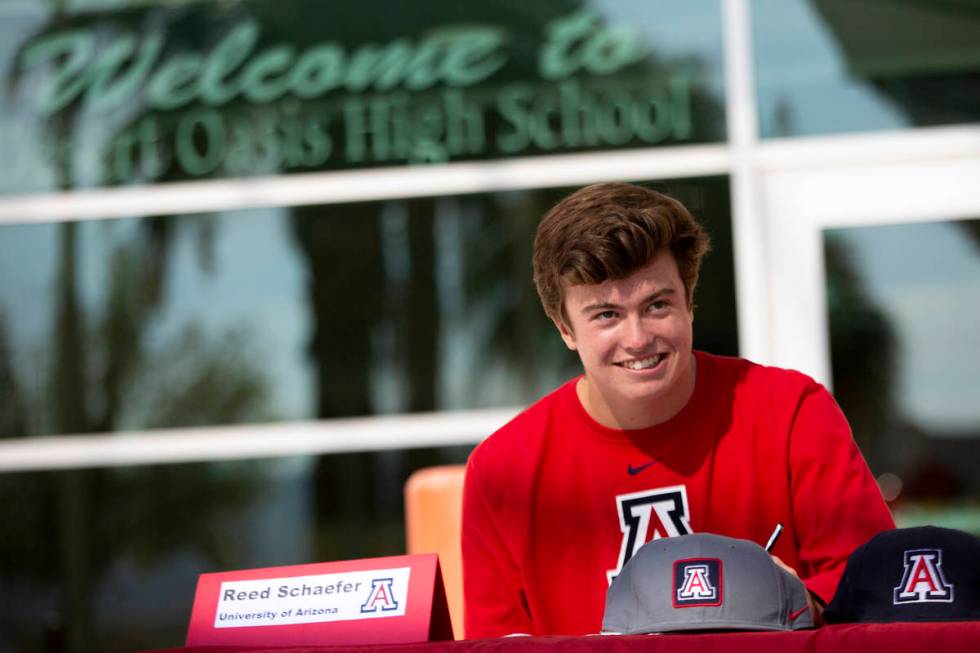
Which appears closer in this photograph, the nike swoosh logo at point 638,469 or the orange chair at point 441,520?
the nike swoosh logo at point 638,469

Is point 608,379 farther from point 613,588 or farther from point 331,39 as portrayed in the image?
point 331,39

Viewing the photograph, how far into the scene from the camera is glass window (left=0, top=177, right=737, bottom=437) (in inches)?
222

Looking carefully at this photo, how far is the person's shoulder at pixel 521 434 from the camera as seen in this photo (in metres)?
2.56

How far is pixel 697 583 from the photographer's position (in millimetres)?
1813

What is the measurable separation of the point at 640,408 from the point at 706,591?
2.22 feet

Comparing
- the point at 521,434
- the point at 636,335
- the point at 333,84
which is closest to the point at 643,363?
the point at 636,335

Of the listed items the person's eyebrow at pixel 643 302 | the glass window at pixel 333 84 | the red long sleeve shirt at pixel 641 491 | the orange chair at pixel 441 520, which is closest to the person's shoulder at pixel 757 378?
the red long sleeve shirt at pixel 641 491

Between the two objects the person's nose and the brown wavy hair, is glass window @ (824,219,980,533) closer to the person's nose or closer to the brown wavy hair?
the brown wavy hair

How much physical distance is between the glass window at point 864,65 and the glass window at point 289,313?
49cm

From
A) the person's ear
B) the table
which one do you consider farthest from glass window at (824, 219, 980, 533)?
the table

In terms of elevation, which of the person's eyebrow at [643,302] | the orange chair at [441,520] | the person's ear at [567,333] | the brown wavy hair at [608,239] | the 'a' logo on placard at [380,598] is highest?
the brown wavy hair at [608,239]

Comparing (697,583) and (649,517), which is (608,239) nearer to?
(649,517)

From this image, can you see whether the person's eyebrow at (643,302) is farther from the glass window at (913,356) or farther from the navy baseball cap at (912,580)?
the glass window at (913,356)

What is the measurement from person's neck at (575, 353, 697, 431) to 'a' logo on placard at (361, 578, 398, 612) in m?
0.63
